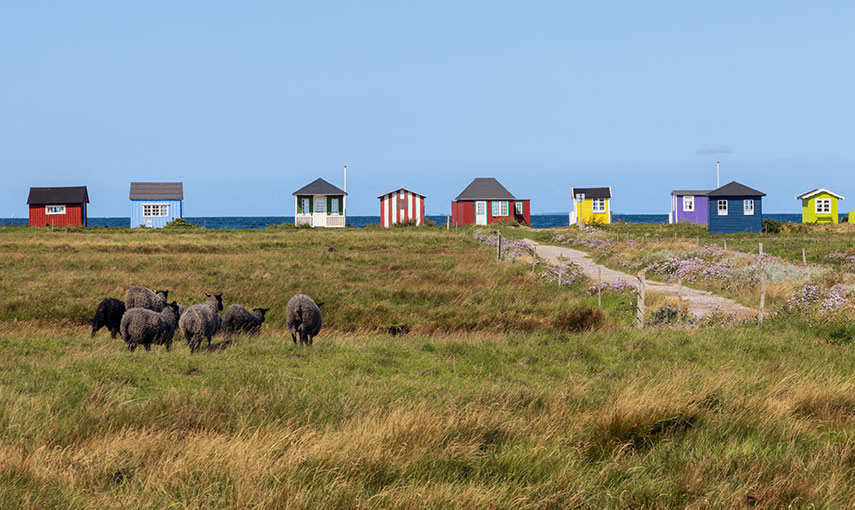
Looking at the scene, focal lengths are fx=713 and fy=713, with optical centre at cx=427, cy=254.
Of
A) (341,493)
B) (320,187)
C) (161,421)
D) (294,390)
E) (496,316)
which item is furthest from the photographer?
(320,187)

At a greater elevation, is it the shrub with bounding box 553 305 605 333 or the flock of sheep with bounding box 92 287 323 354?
the flock of sheep with bounding box 92 287 323 354

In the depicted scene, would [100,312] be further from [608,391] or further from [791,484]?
[791,484]

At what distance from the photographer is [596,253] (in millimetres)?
38750

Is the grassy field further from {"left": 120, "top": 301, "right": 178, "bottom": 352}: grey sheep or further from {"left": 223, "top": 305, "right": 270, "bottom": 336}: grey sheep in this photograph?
{"left": 223, "top": 305, "right": 270, "bottom": 336}: grey sheep

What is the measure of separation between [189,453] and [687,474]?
4310mm

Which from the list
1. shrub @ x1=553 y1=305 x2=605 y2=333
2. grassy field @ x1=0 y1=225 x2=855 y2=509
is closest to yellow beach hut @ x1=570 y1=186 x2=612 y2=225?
shrub @ x1=553 y1=305 x2=605 y2=333

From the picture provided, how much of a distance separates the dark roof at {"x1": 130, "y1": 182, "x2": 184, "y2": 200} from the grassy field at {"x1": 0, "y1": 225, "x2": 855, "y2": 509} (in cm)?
5917

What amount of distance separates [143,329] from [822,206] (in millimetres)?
67764

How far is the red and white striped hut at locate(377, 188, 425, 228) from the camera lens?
71812mm

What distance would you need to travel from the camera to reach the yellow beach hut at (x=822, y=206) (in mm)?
65312

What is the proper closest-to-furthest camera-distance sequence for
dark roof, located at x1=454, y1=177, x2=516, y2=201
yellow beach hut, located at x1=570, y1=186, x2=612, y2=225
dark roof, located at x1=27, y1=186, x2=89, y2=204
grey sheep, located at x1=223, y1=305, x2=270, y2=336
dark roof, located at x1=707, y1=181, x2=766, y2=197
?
grey sheep, located at x1=223, y1=305, x2=270, y2=336, dark roof, located at x1=707, y1=181, x2=766, y2=197, dark roof, located at x1=27, y1=186, x2=89, y2=204, dark roof, located at x1=454, y1=177, x2=516, y2=201, yellow beach hut, located at x1=570, y1=186, x2=612, y2=225

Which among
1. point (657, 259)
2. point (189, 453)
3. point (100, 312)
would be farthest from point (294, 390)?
point (657, 259)

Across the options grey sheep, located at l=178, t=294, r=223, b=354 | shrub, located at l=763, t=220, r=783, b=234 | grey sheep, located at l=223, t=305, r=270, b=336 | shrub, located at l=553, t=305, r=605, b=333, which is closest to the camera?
grey sheep, located at l=178, t=294, r=223, b=354

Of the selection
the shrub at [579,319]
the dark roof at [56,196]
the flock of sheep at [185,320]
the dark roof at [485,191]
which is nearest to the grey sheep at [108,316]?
the flock of sheep at [185,320]
